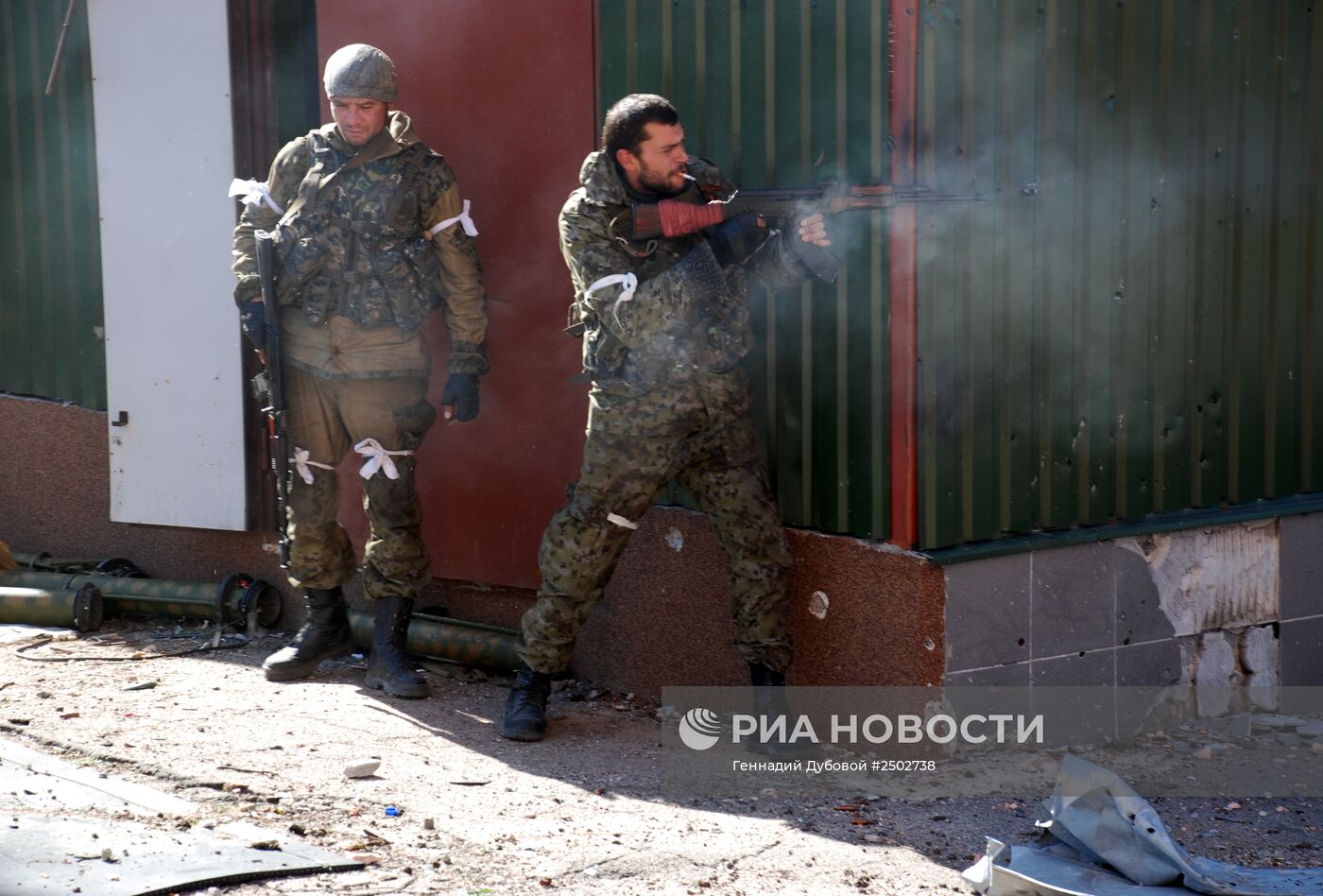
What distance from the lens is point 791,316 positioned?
525cm

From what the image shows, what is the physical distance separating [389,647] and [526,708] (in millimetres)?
833

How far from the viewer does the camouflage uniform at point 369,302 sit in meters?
5.76

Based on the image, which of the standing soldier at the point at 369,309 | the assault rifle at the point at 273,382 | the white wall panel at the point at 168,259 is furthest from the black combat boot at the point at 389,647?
the white wall panel at the point at 168,259

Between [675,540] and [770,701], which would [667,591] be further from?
[770,701]

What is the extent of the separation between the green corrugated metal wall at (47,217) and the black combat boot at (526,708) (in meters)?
3.30

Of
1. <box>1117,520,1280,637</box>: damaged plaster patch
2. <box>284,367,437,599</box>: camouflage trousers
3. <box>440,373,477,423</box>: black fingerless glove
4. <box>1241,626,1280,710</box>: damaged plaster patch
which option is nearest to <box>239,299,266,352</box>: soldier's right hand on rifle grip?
<box>284,367,437,599</box>: camouflage trousers

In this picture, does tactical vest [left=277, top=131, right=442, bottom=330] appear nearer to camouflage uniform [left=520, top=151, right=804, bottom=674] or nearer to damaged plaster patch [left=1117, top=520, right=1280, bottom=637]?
camouflage uniform [left=520, top=151, right=804, bottom=674]

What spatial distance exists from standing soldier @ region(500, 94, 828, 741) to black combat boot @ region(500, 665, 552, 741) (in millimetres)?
173

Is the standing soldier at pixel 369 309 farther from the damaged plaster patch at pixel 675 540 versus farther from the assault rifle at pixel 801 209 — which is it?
the assault rifle at pixel 801 209

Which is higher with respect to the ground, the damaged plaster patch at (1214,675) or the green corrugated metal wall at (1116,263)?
the green corrugated metal wall at (1116,263)

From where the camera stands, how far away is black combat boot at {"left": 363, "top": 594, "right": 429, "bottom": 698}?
5.90 m

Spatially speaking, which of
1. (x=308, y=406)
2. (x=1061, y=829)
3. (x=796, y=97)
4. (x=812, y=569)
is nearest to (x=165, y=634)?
(x=308, y=406)

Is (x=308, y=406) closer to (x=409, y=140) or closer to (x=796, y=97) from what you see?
(x=409, y=140)

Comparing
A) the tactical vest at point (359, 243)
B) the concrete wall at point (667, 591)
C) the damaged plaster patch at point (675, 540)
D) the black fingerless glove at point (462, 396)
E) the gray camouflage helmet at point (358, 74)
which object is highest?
the gray camouflage helmet at point (358, 74)
